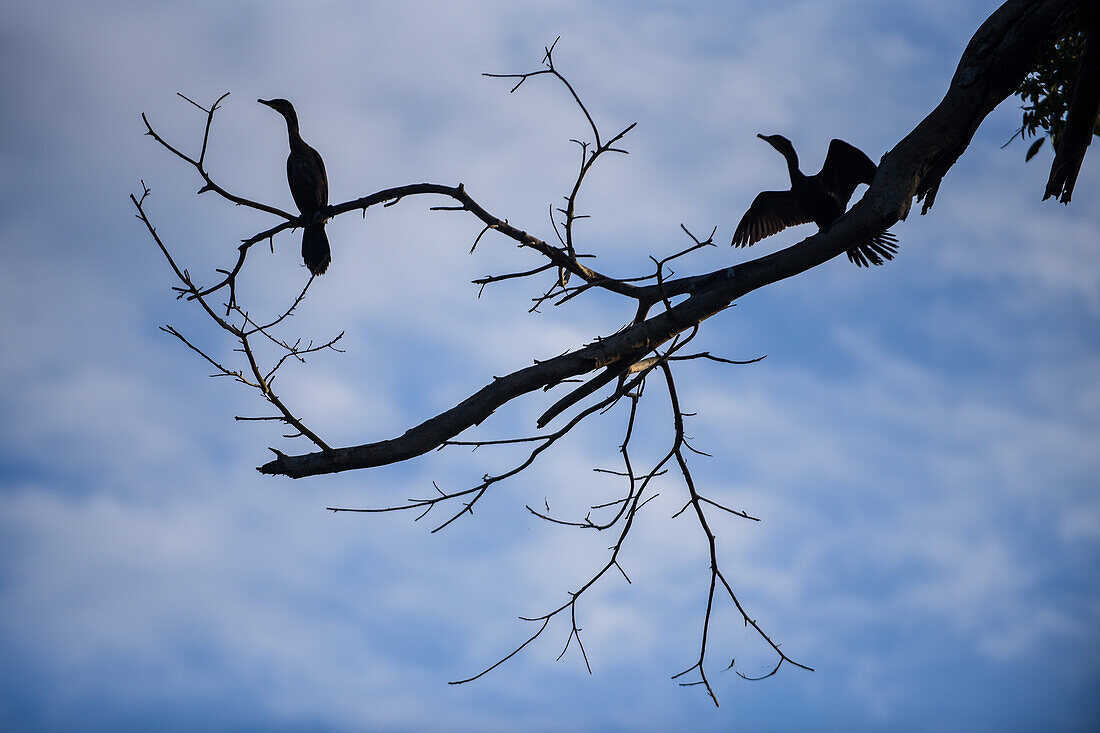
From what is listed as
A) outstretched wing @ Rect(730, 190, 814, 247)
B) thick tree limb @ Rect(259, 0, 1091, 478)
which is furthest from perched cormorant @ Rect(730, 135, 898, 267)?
thick tree limb @ Rect(259, 0, 1091, 478)

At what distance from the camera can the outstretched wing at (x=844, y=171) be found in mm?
4742

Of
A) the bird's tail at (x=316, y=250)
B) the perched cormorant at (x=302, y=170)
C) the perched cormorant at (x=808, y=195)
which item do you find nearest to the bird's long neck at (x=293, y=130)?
the perched cormorant at (x=302, y=170)

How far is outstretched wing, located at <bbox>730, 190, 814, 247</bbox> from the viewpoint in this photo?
5.26 meters

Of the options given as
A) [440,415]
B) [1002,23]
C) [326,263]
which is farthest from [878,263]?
[326,263]

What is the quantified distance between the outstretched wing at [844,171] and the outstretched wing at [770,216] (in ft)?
0.78

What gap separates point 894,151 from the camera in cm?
346

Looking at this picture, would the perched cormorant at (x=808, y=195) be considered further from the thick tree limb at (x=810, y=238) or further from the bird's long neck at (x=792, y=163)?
the thick tree limb at (x=810, y=238)

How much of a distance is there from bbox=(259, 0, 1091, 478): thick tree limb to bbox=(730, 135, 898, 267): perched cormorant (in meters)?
1.03

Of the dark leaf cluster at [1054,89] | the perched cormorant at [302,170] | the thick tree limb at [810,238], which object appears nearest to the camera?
the thick tree limb at [810,238]

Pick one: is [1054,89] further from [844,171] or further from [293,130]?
[293,130]

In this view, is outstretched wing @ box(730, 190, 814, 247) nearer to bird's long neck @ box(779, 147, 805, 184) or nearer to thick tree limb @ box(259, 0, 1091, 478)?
bird's long neck @ box(779, 147, 805, 184)

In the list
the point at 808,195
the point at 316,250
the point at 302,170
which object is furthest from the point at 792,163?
the point at 302,170

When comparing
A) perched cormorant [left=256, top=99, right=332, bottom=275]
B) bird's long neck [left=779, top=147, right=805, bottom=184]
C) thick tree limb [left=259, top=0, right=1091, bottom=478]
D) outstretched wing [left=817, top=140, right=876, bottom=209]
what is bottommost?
thick tree limb [left=259, top=0, right=1091, bottom=478]

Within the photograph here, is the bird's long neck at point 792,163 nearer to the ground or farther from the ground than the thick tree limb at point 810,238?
farther from the ground
